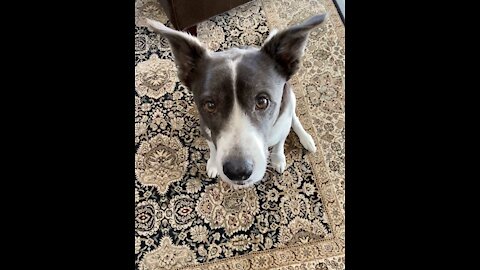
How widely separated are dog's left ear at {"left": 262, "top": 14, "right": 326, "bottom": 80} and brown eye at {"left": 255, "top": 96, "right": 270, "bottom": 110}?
0.76ft

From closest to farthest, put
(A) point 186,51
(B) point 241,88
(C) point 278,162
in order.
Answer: (B) point 241,88 < (A) point 186,51 < (C) point 278,162

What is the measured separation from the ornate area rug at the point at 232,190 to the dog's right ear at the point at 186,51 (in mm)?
869

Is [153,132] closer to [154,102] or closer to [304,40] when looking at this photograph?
[154,102]

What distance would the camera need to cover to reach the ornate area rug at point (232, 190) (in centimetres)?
268

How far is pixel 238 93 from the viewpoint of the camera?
203 cm

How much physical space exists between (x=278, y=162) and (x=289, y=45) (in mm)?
963

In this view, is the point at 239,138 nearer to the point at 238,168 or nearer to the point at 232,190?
the point at 238,168

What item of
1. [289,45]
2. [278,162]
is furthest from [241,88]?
[278,162]

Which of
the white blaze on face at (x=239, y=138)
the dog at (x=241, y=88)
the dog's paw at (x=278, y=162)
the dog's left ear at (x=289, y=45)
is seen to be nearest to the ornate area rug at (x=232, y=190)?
the dog's paw at (x=278, y=162)

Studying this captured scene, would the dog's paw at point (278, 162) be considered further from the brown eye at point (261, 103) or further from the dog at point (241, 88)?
the brown eye at point (261, 103)

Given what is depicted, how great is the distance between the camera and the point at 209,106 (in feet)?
6.95

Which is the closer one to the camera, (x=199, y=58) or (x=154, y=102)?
(x=199, y=58)
